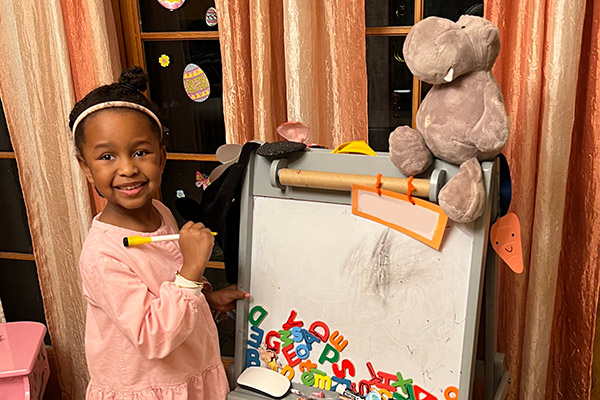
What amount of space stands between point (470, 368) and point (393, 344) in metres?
0.15

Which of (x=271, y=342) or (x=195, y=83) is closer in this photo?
(x=271, y=342)

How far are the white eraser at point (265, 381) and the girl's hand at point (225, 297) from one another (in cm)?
15

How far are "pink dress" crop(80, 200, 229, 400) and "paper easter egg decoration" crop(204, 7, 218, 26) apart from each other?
0.68 meters

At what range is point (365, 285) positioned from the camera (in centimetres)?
114

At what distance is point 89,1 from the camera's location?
1597 mm

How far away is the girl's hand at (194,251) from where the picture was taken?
1.13 metres

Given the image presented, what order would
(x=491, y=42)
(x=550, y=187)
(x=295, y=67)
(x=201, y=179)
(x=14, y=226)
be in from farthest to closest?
(x=14, y=226) < (x=201, y=179) < (x=295, y=67) < (x=550, y=187) < (x=491, y=42)

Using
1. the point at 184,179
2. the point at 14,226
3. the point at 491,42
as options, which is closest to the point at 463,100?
the point at 491,42

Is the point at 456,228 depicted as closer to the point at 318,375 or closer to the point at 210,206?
the point at 318,375

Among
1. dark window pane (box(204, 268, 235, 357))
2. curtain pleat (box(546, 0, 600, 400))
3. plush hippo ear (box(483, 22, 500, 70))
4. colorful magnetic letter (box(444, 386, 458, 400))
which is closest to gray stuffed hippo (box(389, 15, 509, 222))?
plush hippo ear (box(483, 22, 500, 70))

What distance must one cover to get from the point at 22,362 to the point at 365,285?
1.10 m

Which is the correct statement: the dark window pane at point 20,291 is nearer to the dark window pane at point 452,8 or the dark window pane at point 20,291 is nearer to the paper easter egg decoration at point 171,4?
the paper easter egg decoration at point 171,4

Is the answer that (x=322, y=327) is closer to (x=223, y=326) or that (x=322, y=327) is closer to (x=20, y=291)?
(x=223, y=326)

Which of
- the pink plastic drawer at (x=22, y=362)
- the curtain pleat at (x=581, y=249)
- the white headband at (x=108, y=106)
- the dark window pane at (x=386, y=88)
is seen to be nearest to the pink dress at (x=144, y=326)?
the white headband at (x=108, y=106)
